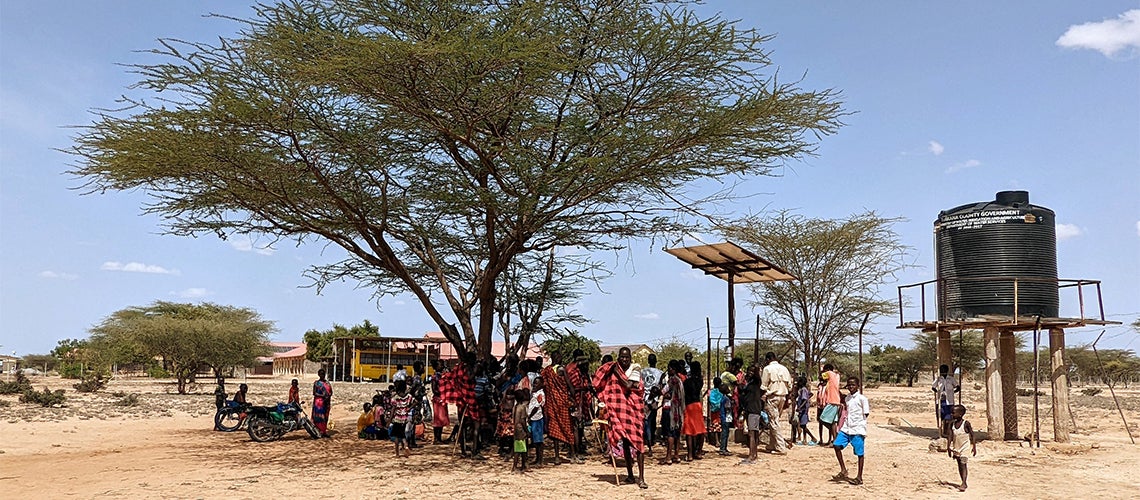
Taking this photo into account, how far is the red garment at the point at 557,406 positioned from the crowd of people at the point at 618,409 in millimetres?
14

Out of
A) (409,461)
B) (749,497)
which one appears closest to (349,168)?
(409,461)

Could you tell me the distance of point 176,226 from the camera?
15680mm

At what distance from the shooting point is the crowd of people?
10.4 metres

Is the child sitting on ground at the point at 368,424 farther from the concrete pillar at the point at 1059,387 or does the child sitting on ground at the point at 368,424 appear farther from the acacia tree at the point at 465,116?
the concrete pillar at the point at 1059,387

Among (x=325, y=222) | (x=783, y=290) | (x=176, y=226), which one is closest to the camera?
(x=325, y=222)

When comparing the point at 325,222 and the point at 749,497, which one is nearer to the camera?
the point at 749,497

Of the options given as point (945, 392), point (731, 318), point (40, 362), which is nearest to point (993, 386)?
point (945, 392)

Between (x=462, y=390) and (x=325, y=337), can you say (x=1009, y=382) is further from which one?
(x=325, y=337)

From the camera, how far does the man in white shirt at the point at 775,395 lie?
13.8 metres

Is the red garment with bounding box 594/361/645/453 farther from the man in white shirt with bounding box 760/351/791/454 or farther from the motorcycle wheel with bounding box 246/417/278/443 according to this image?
the motorcycle wheel with bounding box 246/417/278/443

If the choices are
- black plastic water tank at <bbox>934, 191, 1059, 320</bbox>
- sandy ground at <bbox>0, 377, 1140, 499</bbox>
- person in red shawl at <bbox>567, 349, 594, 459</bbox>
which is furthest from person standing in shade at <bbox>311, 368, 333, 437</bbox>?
black plastic water tank at <bbox>934, 191, 1059, 320</bbox>

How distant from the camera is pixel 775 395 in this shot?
45.2ft

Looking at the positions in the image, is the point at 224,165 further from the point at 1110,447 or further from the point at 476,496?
the point at 1110,447

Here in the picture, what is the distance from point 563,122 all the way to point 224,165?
5.15 metres
